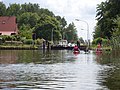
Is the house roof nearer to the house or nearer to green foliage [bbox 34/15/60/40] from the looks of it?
the house

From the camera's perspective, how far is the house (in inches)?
5310

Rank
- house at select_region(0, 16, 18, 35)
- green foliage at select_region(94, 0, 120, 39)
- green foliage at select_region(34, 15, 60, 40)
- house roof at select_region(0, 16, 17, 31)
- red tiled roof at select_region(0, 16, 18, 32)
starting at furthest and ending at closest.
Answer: green foliage at select_region(34, 15, 60, 40), house roof at select_region(0, 16, 17, 31), red tiled roof at select_region(0, 16, 18, 32), house at select_region(0, 16, 18, 35), green foliage at select_region(94, 0, 120, 39)

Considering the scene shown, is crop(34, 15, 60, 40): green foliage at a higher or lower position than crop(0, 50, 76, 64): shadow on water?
higher

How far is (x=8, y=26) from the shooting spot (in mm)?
136500

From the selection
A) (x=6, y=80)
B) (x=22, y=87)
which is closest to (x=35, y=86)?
(x=22, y=87)

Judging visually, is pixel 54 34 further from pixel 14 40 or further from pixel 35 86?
pixel 35 86

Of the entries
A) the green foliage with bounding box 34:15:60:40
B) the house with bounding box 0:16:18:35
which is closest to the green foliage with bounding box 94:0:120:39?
the house with bounding box 0:16:18:35

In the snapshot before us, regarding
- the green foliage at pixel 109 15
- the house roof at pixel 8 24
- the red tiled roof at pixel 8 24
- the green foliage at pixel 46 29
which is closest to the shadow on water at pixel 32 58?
the green foliage at pixel 109 15

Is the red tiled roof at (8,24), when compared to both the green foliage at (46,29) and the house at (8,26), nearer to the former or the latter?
the house at (8,26)

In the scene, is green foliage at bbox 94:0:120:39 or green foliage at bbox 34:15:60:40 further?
green foliage at bbox 34:15:60:40

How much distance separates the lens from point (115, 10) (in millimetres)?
93562

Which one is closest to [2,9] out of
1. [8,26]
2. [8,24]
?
[8,24]

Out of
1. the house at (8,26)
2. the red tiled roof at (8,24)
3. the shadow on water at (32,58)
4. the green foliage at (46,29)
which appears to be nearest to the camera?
the shadow on water at (32,58)

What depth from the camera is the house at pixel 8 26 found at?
13488 cm
